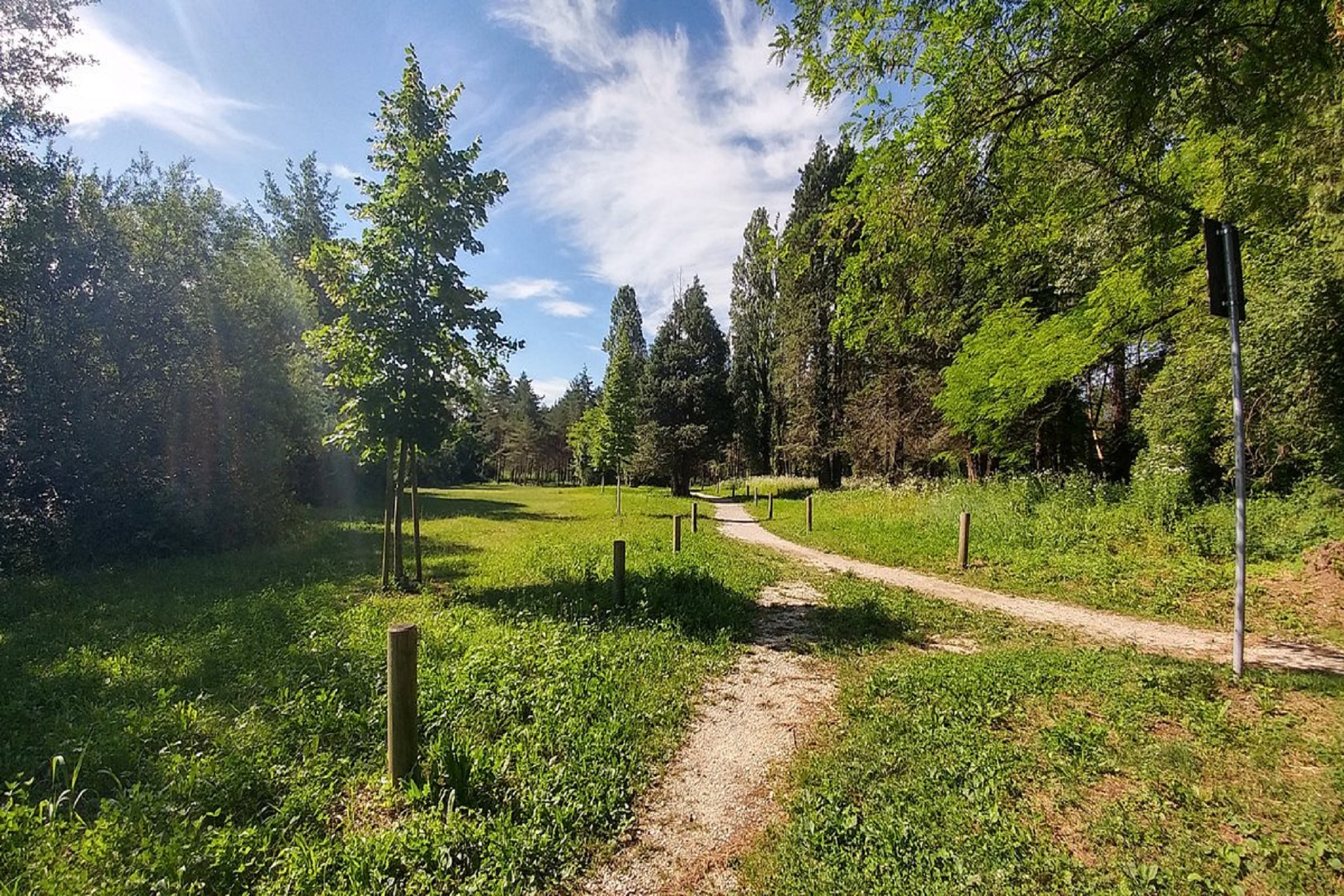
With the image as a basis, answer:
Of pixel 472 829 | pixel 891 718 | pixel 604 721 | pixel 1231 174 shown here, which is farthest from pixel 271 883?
pixel 1231 174

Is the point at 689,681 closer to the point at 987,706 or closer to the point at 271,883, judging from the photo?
the point at 987,706

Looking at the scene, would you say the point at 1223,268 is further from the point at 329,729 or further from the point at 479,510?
the point at 479,510

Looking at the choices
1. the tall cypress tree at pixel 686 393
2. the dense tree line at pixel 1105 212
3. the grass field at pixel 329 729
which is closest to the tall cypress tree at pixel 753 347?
the tall cypress tree at pixel 686 393

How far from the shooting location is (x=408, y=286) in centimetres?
930

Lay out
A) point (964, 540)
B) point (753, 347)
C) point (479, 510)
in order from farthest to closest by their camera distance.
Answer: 1. point (753, 347)
2. point (479, 510)
3. point (964, 540)

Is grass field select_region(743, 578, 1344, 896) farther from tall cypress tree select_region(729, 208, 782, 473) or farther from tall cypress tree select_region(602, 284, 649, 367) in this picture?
tall cypress tree select_region(602, 284, 649, 367)

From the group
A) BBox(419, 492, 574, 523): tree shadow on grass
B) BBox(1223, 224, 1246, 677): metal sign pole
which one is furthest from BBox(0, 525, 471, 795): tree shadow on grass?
BBox(419, 492, 574, 523): tree shadow on grass

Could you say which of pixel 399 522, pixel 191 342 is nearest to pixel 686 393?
pixel 191 342

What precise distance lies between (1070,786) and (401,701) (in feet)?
14.3

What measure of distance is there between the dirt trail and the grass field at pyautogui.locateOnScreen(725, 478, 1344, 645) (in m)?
5.73

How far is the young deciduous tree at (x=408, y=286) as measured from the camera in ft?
29.6

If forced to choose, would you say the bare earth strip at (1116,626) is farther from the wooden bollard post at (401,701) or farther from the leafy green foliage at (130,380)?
the leafy green foliage at (130,380)

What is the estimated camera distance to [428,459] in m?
11.0

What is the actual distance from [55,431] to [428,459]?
9062 millimetres
